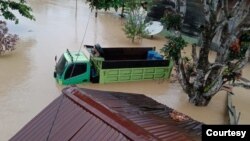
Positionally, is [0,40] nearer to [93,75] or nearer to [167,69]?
[93,75]

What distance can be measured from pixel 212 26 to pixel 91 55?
5.16 metres

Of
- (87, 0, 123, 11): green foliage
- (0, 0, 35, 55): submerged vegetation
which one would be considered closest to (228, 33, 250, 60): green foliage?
(87, 0, 123, 11): green foliage

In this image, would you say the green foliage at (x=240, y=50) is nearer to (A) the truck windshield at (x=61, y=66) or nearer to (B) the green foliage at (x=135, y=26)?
(A) the truck windshield at (x=61, y=66)

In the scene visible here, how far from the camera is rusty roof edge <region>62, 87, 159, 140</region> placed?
443cm

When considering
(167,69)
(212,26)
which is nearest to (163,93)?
(167,69)

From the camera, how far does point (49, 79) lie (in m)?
14.3

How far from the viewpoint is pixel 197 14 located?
21.8 metres

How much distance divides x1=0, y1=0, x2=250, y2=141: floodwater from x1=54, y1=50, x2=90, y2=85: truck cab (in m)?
0.36

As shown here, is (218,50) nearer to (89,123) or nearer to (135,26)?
(89,123)

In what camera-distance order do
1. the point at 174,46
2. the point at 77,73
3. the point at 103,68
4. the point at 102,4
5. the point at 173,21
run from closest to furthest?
the point at 102,4 → the point at 174,46 → the point at 173,21 → the point at 77,73 → the point at 103,68

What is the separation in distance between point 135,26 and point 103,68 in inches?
309

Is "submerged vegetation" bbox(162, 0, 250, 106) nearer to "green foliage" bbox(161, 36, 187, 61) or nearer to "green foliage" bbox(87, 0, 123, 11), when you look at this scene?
"green foliage" bbox(161, 36, 187, 61)

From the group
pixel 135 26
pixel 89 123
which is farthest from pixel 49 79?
pixel 89 123

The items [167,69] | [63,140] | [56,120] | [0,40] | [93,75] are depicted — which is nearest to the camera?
[63,140]
